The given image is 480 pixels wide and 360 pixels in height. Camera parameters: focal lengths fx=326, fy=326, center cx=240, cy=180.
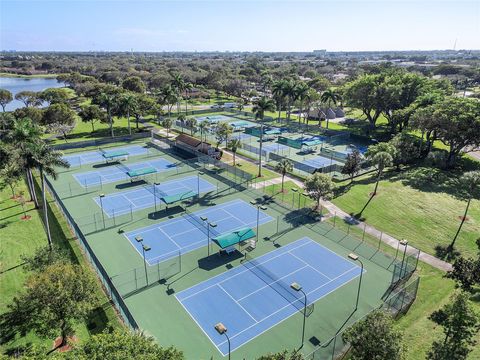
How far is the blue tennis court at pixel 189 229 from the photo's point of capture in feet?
106

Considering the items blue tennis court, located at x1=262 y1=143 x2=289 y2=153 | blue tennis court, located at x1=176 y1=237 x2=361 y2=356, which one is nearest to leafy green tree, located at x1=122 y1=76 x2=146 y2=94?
blue tennis court, located at x1=262 y1=143 x2=289 y2=153

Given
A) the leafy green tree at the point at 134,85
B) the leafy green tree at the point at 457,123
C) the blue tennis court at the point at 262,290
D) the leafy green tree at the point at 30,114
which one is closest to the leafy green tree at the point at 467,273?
the blue tennis court at the point at 262,290

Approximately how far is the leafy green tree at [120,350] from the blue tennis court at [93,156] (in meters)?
46.5

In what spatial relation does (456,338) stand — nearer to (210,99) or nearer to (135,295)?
(135,295)

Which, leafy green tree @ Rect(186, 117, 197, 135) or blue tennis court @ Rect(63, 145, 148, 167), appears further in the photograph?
leafy green tree @ Rect(186, 117, 197, 135)

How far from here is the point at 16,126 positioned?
30516mm

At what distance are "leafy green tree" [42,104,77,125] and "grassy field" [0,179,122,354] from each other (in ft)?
99.5

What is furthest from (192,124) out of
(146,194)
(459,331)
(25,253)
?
(459,331)

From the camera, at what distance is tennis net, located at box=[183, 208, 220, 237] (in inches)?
1400

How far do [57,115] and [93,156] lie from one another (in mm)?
18449

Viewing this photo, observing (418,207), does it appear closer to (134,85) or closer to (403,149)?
(403,149)

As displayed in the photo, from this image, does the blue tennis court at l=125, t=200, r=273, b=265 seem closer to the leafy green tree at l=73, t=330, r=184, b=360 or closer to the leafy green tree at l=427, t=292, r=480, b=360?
the leafy green tree at l=73, t=330, r=184, b=360

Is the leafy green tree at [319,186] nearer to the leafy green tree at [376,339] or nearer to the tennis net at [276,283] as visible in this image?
the tennis net at [276,283]

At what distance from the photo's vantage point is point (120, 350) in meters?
14.1
